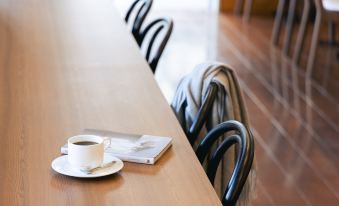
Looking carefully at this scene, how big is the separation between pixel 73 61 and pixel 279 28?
334cm

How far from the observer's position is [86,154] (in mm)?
1416

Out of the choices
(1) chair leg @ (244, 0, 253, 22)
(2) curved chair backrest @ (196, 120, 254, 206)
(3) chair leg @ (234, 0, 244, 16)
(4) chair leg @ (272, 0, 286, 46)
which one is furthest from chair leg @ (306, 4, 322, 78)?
(2) curved chair backrest @ (196, 120, 254, 206)

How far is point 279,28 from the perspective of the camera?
540 centimetres

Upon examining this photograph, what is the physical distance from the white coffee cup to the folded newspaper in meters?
0.09

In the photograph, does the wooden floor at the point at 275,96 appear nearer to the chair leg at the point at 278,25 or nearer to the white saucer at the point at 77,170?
the chair leg at the point at 278,25

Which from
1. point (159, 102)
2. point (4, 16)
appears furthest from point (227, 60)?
point (159, 102)

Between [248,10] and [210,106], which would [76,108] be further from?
[248,10]

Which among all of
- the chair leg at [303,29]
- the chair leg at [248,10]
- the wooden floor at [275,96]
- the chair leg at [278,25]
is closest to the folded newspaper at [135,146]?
the wooden floor at [275,96]

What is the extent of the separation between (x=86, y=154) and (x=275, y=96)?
9.61ft

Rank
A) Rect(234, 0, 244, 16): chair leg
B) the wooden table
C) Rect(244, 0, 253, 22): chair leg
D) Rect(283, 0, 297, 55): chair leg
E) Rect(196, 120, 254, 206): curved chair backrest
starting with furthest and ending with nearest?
1. Rect(234, 0, 244, 16): chair leg
2. Rect(244, 0, 253, 22): chair leg
3. Rect(283, 0, 297, 55): chair leg
4. Rect(196, 120, 254, 206): curved chair backrest
5. the wooden table

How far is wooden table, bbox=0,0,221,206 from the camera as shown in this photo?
1.39m

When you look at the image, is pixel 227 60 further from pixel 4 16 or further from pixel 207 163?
pixel 207 163

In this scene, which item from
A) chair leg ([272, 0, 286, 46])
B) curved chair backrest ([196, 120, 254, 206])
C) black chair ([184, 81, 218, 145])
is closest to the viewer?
curved chair backrest ([196, 120, 254, 206])

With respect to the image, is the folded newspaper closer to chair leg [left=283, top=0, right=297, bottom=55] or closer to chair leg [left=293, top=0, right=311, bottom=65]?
chair leg [left=293, top=0, right=311, bottom=65]
